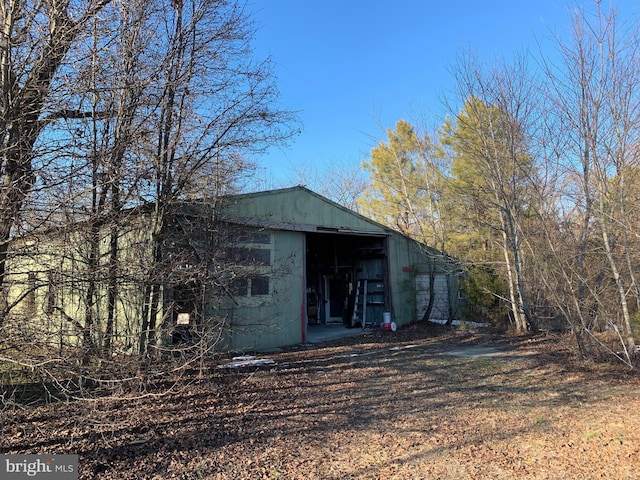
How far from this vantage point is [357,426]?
16.2 ft

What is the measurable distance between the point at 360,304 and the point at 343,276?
149 cm

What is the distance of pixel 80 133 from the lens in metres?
4.65

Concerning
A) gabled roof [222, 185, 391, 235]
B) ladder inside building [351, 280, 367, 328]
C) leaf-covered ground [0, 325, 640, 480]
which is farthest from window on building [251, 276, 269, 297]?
ladder inside building [351, 280, 367, 328]

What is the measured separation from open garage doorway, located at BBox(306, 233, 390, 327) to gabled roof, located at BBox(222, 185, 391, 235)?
167cm

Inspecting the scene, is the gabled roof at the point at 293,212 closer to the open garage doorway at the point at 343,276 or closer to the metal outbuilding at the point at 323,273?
the metal outbuilding at the point at 323,273

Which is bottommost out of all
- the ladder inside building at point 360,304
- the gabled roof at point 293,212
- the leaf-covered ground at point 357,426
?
the leaf-covered ground at point 357,426

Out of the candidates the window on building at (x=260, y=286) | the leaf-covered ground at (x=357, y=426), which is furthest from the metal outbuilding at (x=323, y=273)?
the leaf-covered ground at (x=357, y=426)

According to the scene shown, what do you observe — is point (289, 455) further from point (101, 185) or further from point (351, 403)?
point (101, 185)

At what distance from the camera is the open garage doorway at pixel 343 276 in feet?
50.1

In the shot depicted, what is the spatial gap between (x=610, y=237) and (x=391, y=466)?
635 cm

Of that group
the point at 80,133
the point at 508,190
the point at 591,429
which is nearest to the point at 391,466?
the point at 591,429

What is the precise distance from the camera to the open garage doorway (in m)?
15.3

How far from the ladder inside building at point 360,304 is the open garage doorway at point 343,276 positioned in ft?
0.13

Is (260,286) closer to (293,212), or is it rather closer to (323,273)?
(293,212)
